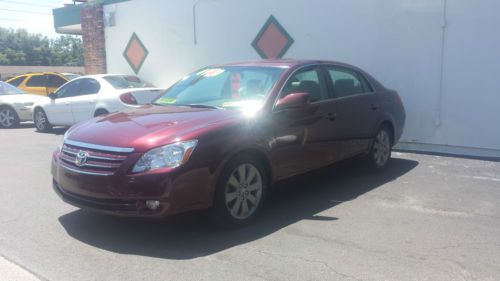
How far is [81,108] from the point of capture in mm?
11391

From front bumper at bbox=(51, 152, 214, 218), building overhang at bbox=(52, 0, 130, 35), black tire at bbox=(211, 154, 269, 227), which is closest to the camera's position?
front bumper at bbox=(51, 152, 214, 218)

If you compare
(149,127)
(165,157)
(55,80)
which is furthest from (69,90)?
(165,157)

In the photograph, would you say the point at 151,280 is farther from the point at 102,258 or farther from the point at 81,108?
the point at 81,108

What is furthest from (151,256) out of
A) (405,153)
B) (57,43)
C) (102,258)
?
(57,43)

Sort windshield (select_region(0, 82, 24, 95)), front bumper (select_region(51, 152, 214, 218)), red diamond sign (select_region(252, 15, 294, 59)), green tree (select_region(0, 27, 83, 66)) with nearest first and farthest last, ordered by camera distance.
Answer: front bumper (select_region(51, 152, 214, 218)) < red diamond sign (select_region(252, 15, 294, 59)) < windshield (select_region(0, 82, 24, 95)) < green tree (select_region(0, 27, 83, 66))

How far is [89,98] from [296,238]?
796 cm

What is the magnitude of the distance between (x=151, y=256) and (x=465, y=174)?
189 inches

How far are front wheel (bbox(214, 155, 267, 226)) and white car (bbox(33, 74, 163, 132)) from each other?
6.04 meters

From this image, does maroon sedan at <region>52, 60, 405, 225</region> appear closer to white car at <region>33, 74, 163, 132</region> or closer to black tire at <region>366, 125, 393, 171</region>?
black tire at <region>366, 125, 393, 171</region>

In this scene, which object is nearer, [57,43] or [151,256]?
[151,256]

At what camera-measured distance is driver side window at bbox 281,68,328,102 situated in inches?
218

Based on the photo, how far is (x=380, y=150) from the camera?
7117 millimetres

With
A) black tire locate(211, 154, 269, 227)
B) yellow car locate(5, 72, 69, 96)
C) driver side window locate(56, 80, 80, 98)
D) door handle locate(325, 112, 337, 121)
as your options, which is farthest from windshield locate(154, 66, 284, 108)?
yellow car locate(5, 72, 69, 96)

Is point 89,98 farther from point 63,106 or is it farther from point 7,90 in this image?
point 7,90
